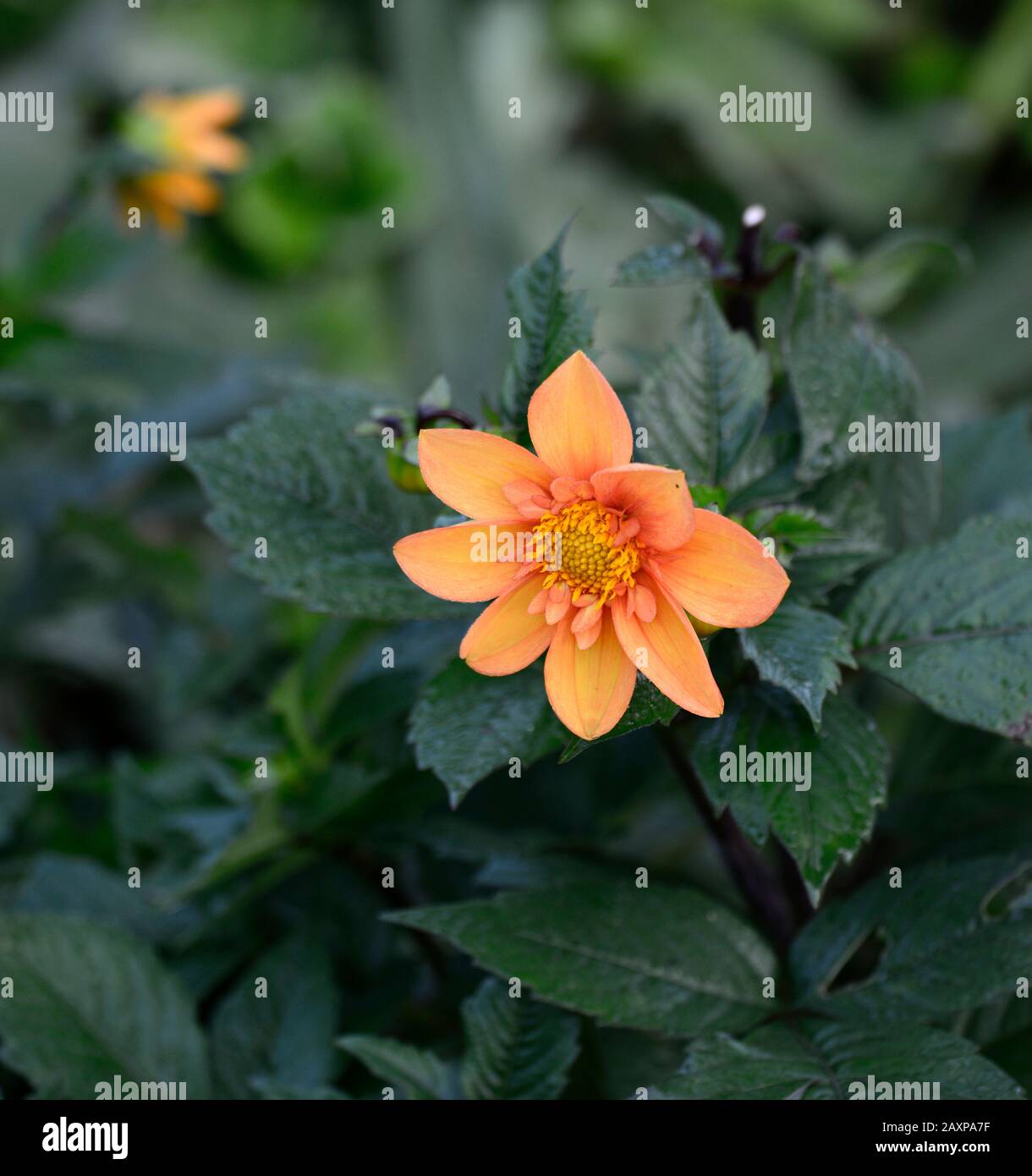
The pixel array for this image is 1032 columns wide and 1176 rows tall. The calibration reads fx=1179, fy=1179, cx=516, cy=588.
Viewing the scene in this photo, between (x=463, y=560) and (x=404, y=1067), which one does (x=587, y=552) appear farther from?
(x=404, y=1067)

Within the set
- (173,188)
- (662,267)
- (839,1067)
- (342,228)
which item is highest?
(342,228)

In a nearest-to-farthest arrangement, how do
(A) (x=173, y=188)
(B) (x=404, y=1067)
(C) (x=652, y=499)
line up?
(C) (x=652, y=499) → (B) (x=404, y=1067) → (A) (x=173, y=188)

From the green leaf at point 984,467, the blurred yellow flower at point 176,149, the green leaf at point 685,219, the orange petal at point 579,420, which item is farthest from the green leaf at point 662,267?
the blurred yellow flower at point 176,149

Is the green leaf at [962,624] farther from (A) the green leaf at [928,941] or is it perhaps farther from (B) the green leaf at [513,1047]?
(B) the green leaf at [513,1047]

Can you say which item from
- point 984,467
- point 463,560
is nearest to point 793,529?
point 463,560

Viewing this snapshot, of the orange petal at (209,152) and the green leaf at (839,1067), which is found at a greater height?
A: the orange petal at (209,152)

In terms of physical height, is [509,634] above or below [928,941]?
above

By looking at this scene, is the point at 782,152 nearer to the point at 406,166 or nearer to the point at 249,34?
the point at 406,166
